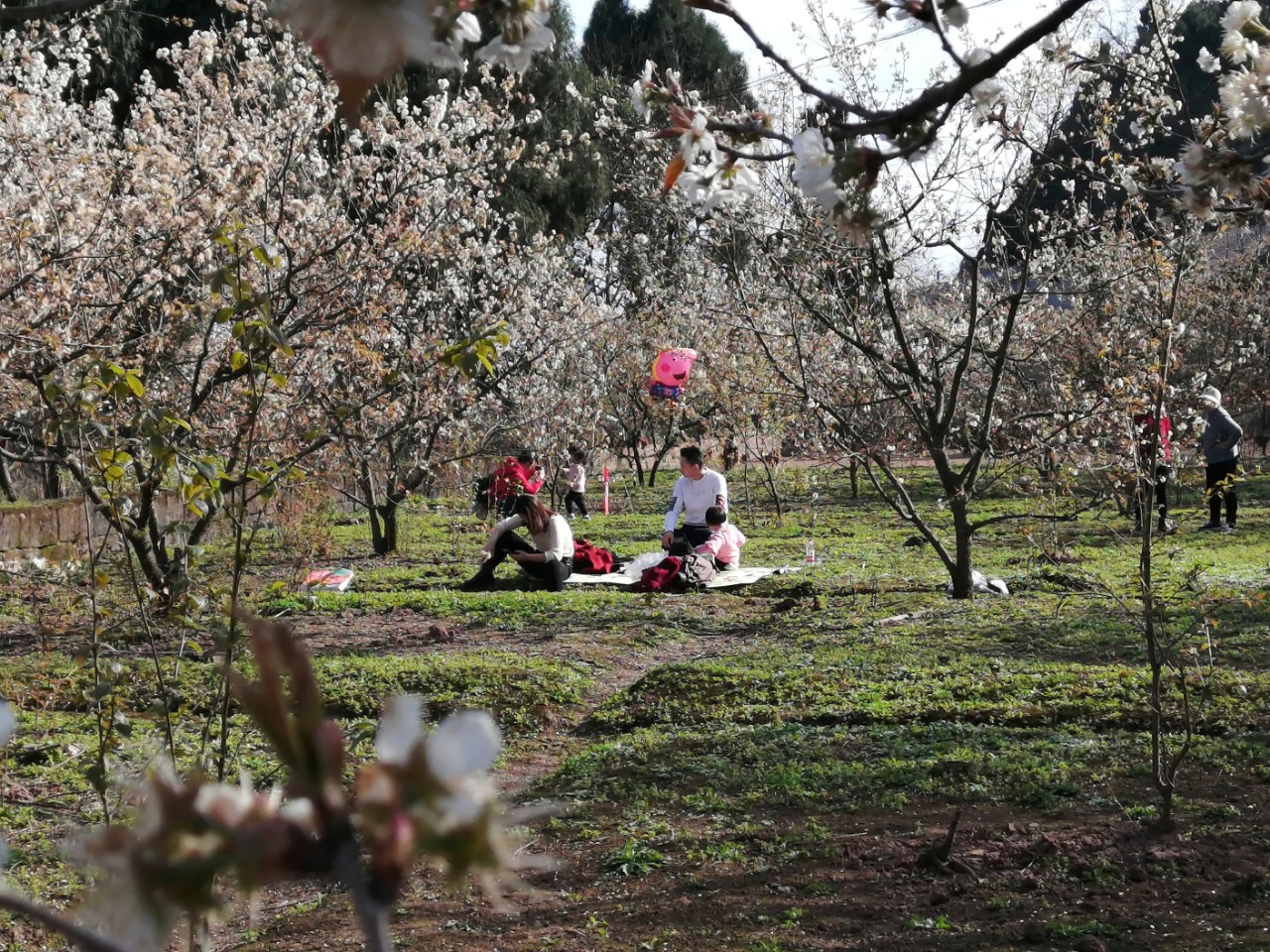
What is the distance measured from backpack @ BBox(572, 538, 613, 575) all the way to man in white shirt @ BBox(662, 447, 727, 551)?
30.1 inches

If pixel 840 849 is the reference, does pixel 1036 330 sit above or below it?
above

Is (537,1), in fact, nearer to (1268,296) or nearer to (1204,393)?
(1204,393)

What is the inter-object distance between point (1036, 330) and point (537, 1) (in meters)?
16.5

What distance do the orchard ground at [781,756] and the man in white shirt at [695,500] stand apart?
4.03ft

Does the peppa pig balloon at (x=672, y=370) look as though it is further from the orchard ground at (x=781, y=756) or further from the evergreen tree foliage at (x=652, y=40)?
the evergreen tree foliage at (x=652, y=40)

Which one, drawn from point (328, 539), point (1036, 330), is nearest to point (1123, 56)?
point (1036, 330)

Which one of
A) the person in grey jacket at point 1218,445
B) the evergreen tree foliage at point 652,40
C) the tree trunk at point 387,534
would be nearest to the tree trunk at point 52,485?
the tree trunk at point 387,534

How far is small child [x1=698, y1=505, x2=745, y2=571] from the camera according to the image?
451 inches

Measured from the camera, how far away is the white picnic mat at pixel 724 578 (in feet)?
36.4

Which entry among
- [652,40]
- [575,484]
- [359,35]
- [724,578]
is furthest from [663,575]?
[652,40]

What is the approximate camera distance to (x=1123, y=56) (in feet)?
32.3

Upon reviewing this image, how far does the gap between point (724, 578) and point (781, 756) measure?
5887 mm

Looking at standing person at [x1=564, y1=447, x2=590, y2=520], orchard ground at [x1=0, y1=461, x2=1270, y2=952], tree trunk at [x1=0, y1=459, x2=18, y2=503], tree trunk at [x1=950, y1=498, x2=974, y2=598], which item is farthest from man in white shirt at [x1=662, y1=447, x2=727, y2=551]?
tree trunk at [x1=0, y1=459, x2=18, y2=503]

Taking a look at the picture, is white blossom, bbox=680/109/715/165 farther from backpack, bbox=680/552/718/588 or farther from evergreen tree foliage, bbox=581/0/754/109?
evergreen tree foliage, bbox=581/0/754/109
